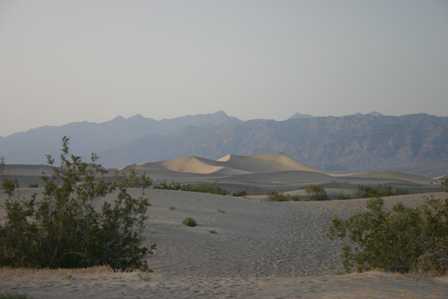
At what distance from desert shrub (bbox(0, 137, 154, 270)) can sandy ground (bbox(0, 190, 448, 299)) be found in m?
0.76

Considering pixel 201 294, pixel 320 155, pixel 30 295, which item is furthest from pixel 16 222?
pixel 320 155

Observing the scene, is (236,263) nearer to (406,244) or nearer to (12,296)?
(406,244)

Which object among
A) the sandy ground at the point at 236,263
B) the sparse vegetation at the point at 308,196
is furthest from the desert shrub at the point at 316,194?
the sandy ground at the point at 236,263

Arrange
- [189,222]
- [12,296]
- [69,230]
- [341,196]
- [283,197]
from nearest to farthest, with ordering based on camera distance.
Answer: [12,296], [69,230], [189,222], [283,197], [341,196]

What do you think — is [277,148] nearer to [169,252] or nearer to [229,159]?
[229,159]

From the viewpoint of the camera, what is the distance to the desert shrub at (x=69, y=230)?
1070 centimetres

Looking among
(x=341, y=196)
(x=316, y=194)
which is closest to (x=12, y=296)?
(x=316, y=194)

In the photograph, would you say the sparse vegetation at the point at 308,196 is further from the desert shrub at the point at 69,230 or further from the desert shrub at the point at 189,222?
the desert shrub at the point at 69,230

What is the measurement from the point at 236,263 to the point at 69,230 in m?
5.13

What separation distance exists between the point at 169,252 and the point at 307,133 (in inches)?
6781

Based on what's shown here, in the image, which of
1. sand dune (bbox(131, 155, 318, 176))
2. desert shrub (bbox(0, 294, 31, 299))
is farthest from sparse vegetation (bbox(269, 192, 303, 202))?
sand dune (bbox(131, 155, 318, 176))

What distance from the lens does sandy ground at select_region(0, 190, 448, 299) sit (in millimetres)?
8648

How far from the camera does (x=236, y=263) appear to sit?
1458 cm

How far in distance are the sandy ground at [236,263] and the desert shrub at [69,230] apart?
0.76 meters
